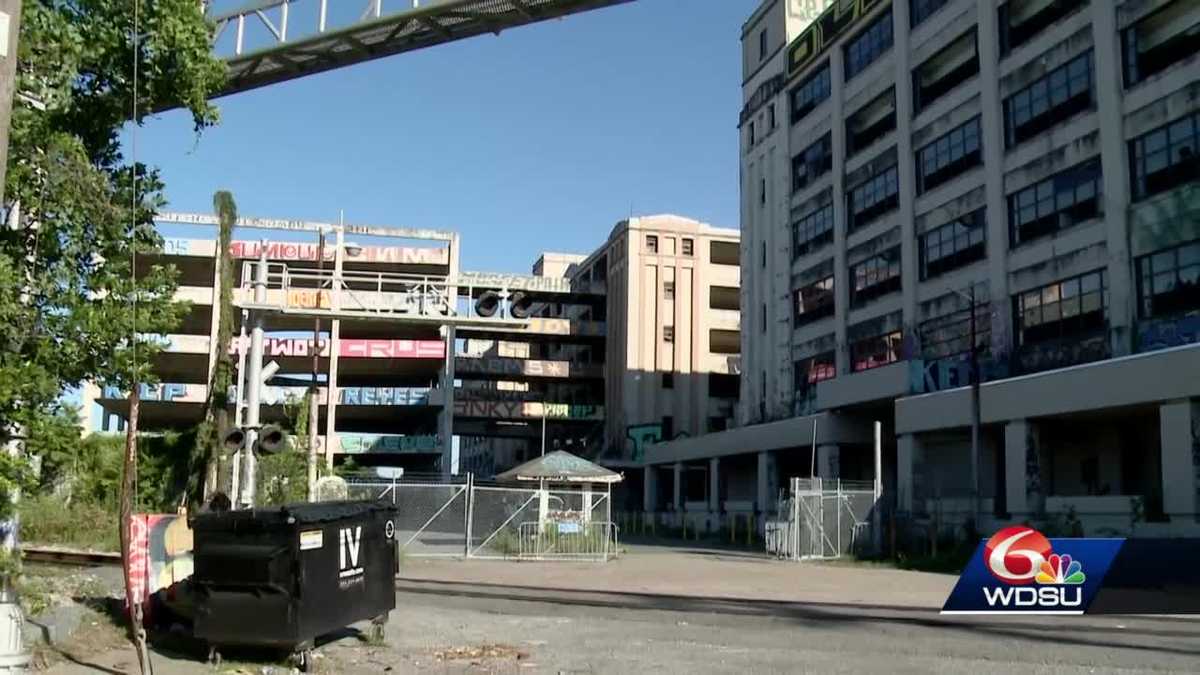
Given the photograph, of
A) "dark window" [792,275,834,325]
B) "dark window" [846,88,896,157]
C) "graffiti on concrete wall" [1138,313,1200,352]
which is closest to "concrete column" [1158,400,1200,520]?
"graffiti on concrete wall" [1138,313,1200,352]

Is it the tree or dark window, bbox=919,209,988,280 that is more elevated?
dark window, bbox=919,209,988,280

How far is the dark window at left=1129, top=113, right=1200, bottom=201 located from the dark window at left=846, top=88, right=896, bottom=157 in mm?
15636

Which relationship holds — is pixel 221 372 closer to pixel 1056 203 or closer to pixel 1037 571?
pixel 1037 571

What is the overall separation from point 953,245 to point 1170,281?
11.9m

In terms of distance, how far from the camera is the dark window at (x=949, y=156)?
4447cm

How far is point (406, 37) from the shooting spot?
55.8 feet

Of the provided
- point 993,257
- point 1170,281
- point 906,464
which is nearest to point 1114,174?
point 1170,281

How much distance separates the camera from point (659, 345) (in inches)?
3091

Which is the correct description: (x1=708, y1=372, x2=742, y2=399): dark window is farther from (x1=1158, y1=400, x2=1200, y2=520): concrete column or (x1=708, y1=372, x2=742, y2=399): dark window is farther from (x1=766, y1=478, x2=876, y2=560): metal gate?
(x1=1158, y1=400, x2=1200, y2=520): concrete column

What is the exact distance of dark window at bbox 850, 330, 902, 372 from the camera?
4931cm

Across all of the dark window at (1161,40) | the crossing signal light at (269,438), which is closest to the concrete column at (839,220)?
the dark window at (1161,40)

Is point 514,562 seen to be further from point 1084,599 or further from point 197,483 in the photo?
point 1084,599

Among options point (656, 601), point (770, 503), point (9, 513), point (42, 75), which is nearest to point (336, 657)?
point (9, 513)

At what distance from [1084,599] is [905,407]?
87.0 feet
